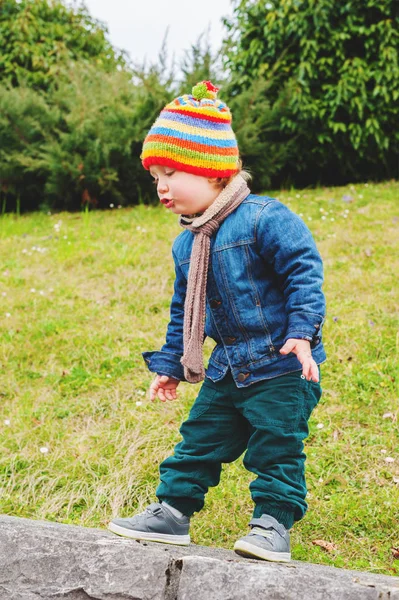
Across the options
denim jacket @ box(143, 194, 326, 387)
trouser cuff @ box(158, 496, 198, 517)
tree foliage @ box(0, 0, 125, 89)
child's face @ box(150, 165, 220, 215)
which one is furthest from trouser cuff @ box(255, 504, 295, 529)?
tree foliage @ box(0, 0, 125, 89)

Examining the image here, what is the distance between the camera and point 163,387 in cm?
260

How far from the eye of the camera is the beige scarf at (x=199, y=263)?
2350 mm

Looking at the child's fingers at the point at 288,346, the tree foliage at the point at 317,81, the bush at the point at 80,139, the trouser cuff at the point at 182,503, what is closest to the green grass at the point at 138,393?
the trouser cuff at the point at 182,503

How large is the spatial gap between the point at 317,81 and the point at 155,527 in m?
6.19

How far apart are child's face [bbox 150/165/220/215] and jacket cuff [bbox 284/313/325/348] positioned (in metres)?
0.52

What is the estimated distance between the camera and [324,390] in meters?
3.75

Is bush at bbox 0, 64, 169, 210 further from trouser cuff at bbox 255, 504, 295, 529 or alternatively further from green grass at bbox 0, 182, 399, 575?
trouser cuff at bbox 255, 504, 295, 529

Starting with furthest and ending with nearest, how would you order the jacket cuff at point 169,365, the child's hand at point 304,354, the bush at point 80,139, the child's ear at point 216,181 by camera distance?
the bush at point 80,139, the jacket cuff at point 169,365, the child's ear at point 216,181, the child's hand at point 304,354

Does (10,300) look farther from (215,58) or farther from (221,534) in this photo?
(215,58)

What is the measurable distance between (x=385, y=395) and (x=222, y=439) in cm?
147

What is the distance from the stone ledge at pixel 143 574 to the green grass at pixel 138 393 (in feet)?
2.25

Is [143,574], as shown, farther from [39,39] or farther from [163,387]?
[39,39]

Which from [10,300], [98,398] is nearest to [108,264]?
[10,300]

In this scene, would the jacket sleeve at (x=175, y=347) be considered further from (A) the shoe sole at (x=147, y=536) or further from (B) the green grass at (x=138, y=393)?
(B) the green grass at (x=138, y=393)
